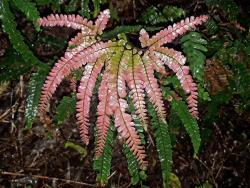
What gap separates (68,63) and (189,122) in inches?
48.9

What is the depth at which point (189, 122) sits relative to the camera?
2932mm

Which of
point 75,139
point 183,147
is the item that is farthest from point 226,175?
point 75,139

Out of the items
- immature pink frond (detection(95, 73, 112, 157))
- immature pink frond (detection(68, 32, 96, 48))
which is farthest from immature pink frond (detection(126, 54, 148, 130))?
immature pink frond (detection(68, 32, 96, 48))

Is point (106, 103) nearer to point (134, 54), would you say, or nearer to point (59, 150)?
point (134, 54)

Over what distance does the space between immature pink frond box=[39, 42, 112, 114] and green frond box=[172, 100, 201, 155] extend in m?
1.08

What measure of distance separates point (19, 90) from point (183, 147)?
1813 millimetres

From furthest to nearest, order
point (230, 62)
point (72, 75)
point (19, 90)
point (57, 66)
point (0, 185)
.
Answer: point (19, 90) → point (0, 185) → point (230, 62) → point (72, 75) → point (57, 66)

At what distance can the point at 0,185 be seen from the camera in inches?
139

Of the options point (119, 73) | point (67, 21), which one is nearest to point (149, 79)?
point (119, 73)

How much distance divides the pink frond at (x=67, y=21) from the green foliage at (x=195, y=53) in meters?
0.87

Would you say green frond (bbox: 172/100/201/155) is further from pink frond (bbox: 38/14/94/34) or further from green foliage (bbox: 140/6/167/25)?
pink frond (bbox: 38/14/94/34)

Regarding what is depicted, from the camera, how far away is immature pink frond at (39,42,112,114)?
6.91ft

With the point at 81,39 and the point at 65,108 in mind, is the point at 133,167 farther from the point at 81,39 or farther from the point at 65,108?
the point at 81,39

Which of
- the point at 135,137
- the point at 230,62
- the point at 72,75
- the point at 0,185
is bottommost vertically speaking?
the point at 0,185
